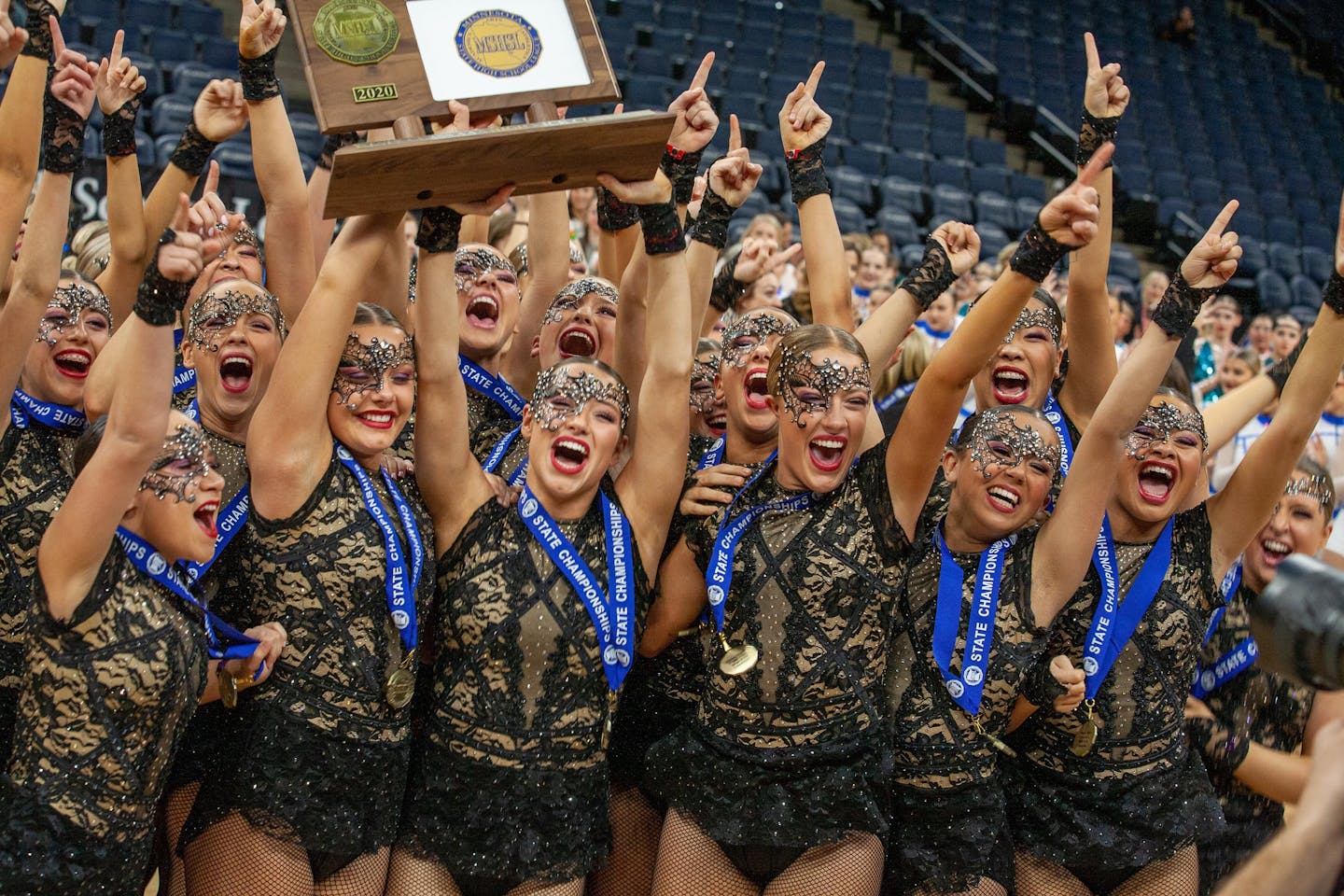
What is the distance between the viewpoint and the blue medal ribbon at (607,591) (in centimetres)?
289

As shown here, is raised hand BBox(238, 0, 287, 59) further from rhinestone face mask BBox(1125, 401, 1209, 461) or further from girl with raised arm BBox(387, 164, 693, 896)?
rhinestone face mask BBox(1125, 401, 1209, 461)

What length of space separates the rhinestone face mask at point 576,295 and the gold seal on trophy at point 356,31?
1.08 m

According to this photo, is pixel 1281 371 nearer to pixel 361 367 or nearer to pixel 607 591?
pixel 607 591

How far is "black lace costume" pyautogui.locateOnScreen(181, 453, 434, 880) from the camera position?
9.02 feet

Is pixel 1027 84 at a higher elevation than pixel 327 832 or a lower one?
lower

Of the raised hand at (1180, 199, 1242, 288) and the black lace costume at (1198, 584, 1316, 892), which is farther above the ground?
the raised hand at (1180, 199, 1242, 288)

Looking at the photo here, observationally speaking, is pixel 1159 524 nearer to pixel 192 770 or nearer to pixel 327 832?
pixel 327 832

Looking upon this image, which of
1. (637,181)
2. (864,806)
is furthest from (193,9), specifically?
(864,806)

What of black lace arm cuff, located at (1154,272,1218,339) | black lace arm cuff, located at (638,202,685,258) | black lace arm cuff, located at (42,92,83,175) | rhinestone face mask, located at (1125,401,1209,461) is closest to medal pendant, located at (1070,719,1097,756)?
rhinestone face mask, located at (1125,401,1209,461)

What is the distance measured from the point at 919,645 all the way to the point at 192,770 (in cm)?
159

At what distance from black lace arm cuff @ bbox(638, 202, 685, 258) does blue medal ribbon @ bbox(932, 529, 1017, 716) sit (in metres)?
Result: 0.92

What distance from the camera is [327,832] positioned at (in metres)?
2.75

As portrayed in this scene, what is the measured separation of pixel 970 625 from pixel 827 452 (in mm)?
491

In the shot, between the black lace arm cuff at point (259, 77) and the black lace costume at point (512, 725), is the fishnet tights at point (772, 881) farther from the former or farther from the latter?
the black lace arm cuff at point (259, 77)
